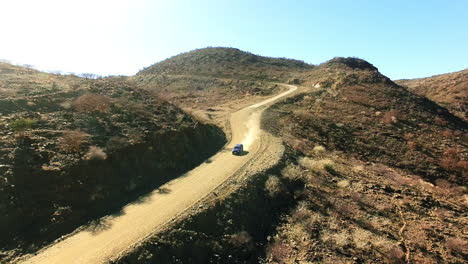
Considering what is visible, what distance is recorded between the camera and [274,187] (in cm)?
2439

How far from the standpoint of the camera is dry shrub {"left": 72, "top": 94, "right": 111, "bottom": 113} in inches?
1139

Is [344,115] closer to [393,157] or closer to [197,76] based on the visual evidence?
[393,157]

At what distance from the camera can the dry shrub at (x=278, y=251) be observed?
18594mm

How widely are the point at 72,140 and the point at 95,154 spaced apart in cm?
237

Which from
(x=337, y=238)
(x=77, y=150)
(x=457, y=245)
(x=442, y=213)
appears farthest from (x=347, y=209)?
(x=77, y=150)

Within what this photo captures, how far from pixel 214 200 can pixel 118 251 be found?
6.99m

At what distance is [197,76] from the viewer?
84.3 meters

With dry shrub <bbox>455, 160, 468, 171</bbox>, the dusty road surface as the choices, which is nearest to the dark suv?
the dusty road surface

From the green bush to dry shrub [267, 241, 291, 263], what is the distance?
19652mm

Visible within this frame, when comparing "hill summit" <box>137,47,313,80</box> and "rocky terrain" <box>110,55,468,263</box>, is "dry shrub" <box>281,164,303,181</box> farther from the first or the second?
"hill summit" <box>137,47,313,80</box>

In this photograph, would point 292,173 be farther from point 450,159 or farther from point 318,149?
point 450,159

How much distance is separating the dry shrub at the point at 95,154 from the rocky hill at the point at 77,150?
66 mm

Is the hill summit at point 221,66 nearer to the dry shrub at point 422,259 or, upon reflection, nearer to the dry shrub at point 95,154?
the dry shrub at point 95,154

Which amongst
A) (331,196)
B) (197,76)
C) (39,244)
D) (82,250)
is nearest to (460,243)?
(331,196)
